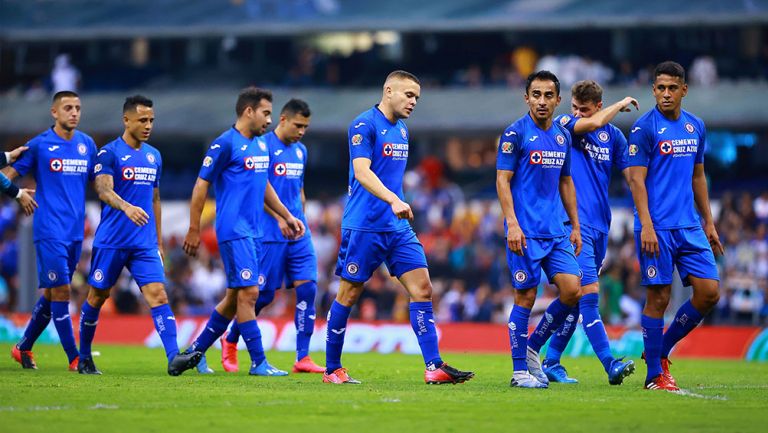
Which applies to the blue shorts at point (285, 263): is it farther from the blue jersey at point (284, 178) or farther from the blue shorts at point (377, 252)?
the blue shorts at point (377, 252)

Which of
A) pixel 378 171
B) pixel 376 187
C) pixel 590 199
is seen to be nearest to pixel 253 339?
pixel 378 171

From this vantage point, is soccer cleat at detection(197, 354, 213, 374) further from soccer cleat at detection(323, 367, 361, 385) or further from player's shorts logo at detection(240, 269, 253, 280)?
soccer cleat at detection(323, 367, 361, 385)

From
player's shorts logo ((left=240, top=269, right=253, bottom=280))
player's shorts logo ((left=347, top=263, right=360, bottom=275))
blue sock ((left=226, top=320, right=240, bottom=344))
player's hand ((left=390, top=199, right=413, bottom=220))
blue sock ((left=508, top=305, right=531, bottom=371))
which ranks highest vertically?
player's hand ((left=390, top=199, right=413, bottom=220))

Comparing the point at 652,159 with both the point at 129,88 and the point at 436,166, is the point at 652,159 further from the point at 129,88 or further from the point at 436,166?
the point at 129,88

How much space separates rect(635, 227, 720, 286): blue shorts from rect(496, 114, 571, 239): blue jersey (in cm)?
83

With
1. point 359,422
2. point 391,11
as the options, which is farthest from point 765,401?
point 391,11

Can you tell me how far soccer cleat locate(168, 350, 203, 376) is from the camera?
1281cm

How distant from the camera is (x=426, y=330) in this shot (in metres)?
11.8

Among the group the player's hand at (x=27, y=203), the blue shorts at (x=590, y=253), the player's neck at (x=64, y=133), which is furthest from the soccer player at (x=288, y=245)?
the blue shorts at (x=590, y=253)

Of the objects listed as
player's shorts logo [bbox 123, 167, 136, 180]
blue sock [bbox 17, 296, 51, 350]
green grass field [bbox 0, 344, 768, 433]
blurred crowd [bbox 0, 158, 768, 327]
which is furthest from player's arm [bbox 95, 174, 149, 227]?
blurred crowd [bbox 0, 158, 768, 327]

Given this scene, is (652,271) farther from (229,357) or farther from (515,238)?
(229,357)

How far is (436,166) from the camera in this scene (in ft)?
102

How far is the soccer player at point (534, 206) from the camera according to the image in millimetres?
11484

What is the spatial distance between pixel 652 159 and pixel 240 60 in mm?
27769
